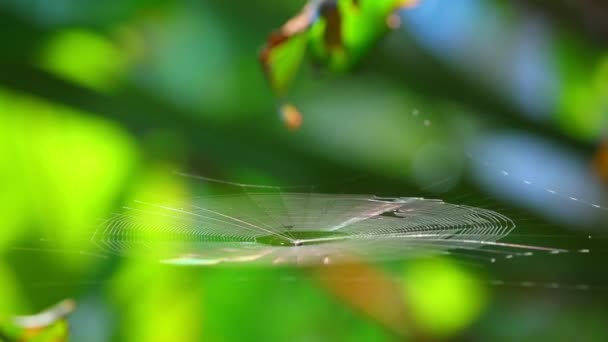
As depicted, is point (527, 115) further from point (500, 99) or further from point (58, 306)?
point (58, 306)

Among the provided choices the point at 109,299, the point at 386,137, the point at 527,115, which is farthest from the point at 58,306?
the point at 527,115

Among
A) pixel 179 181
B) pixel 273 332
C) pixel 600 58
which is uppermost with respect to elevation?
pixel 600 58

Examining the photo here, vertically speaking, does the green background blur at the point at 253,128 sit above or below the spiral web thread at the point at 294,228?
above

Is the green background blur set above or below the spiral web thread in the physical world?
above

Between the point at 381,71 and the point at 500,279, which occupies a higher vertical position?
the point at 381,71
